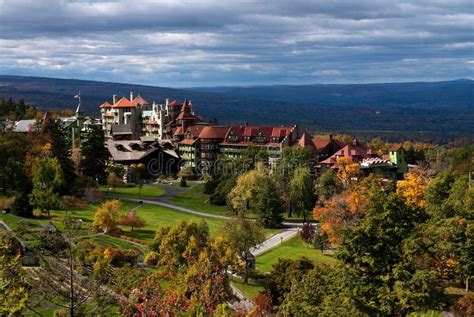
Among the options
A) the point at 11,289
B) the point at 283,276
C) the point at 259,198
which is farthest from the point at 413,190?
the point at 11,289

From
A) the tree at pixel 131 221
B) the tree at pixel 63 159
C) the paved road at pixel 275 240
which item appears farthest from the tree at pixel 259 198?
the tree at pixel 63 159

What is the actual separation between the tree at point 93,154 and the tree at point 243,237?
35841mm

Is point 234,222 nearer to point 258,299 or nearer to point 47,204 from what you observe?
point 258,299

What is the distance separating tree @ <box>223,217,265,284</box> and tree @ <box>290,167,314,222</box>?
Answer: 2145cm

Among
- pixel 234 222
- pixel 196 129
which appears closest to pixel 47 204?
pixel 234 222

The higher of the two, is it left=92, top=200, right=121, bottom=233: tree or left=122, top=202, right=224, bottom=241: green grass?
left=92, top=200, right=121, bottom=233: tree

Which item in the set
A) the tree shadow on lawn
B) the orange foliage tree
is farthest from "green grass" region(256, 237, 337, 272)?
the tree shadow on lawn

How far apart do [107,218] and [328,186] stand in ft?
82.8

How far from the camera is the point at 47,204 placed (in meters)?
60.7

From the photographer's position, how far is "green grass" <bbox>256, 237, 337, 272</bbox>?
53406mm

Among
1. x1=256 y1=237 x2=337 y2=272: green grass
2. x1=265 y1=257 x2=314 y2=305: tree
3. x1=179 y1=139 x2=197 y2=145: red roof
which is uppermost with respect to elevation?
x1=179 y1=139 x2=197 y2=145: red roof

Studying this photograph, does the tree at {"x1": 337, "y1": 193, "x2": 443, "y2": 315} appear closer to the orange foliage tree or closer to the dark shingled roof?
the orange foliage tree

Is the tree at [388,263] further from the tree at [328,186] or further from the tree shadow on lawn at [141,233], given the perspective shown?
the tree at [328,186]

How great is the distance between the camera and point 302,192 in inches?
2790
